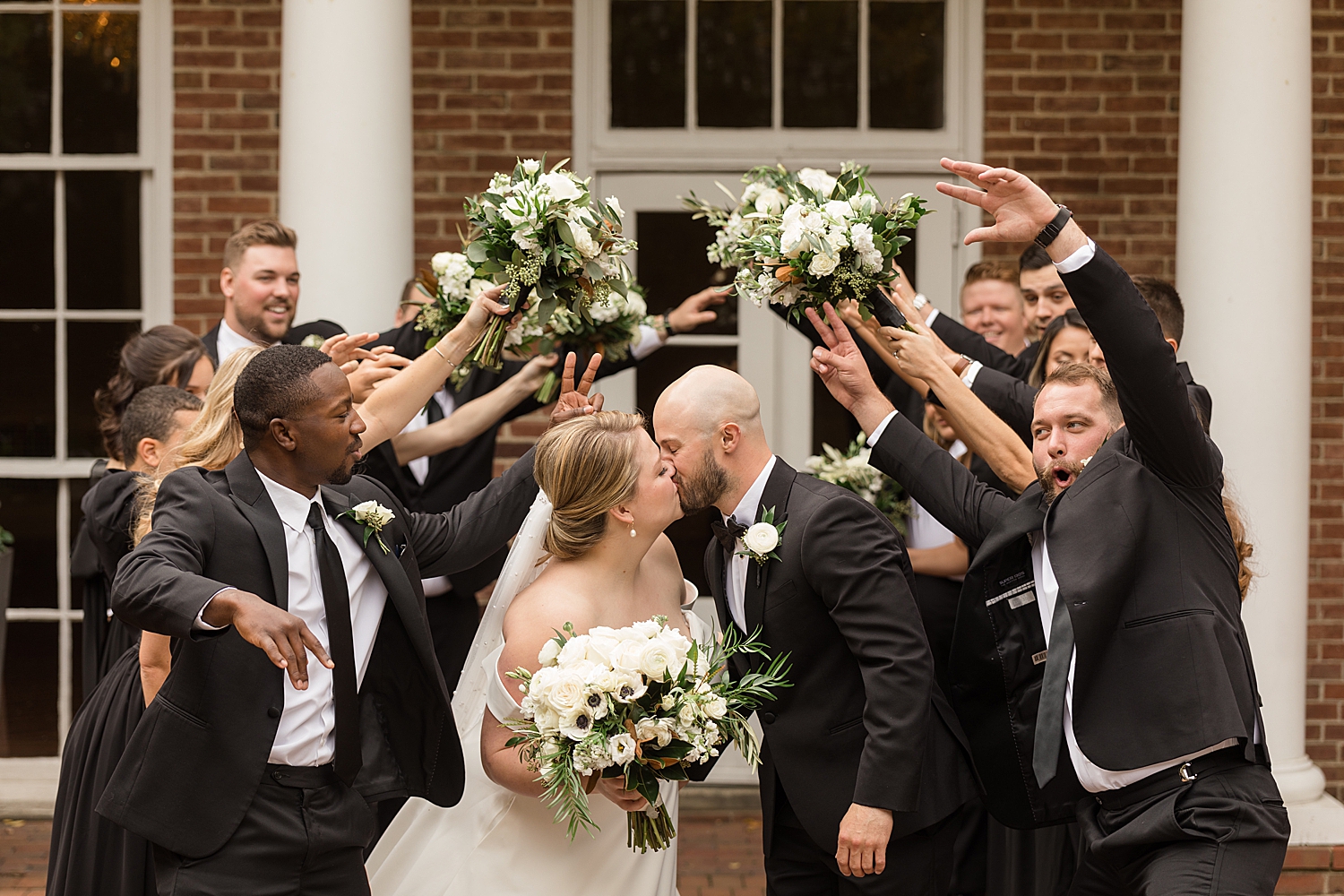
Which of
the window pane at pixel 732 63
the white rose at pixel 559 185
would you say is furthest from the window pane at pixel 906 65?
the white rose at pixel 559 185

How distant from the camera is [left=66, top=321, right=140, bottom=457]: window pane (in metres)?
6.76

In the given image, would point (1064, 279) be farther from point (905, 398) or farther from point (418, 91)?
point (418, 91)

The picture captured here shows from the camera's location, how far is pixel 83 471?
6746 mm

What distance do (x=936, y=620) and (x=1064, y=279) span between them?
2.34 metres

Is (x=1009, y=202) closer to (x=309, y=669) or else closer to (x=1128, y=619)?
(x=1128, y=619)

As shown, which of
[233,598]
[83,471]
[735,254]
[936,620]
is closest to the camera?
[233,598]

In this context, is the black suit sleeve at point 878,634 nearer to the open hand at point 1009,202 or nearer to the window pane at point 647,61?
the open hand at point 1009,202

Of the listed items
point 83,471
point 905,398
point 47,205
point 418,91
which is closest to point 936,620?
point 905,398

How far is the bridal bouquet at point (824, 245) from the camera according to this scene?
3912mm

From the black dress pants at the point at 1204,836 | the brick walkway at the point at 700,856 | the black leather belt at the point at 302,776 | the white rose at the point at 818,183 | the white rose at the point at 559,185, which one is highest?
the white rose at the point at 818,183

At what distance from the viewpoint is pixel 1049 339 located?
4.49 meters

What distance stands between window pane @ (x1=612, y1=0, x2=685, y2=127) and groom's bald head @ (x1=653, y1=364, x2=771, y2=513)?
12.1 ft

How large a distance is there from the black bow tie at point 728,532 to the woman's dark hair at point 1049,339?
1.47 metres

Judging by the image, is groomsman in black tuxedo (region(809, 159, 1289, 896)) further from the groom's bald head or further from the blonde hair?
the blonde hair
